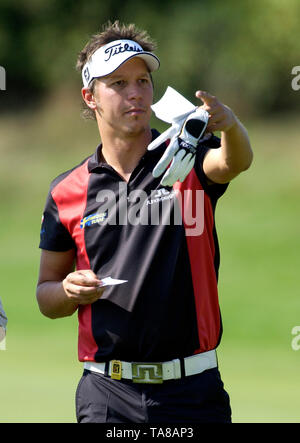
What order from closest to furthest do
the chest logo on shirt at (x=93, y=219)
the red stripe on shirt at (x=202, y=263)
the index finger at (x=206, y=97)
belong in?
the index finger at (x=206, y=97), the red stripe on shirt at (x=202, y=263), the chest logo on shirt at (x=93, y=219)

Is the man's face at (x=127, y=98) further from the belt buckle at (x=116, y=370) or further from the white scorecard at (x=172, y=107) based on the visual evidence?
the belt buckle at (x=116, y=370)

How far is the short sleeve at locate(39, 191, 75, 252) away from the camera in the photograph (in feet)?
16.8

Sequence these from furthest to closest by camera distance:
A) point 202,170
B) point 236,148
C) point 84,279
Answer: point 202,170
point 84,279
point 236,148

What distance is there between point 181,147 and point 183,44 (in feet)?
94.6

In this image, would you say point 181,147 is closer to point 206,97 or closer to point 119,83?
point 206,97

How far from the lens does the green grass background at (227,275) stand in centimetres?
935

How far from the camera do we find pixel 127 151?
5.10 m

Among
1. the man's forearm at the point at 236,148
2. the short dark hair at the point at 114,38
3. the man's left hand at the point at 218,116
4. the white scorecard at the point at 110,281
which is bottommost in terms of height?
the white scorecard at the point at 110,281

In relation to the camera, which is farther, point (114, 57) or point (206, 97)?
point (114, 57)

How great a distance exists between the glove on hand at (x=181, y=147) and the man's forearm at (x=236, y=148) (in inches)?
5.1

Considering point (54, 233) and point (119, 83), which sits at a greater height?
point (119, 83)

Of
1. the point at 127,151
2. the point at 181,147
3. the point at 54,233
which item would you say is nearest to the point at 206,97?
the point at 181,147

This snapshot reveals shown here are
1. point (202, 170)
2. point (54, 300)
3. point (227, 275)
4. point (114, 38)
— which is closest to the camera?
point (202, 170)

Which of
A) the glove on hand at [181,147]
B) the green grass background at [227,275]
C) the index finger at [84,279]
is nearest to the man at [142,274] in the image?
the index finger at [84,279]
